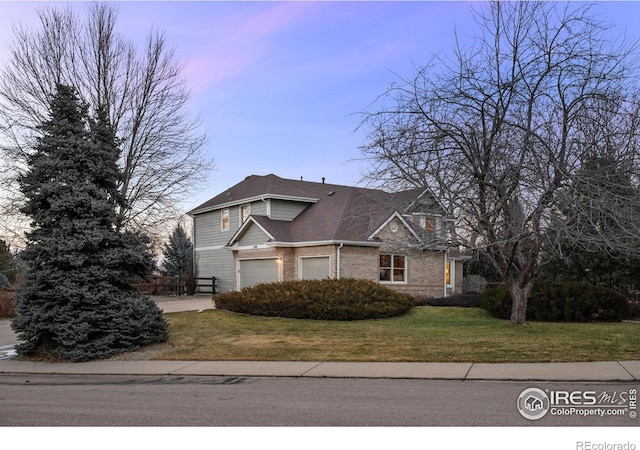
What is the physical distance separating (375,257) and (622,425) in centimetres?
2102

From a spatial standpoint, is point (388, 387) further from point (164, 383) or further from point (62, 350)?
point (62, 350)

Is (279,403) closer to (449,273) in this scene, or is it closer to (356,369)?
(356,369)

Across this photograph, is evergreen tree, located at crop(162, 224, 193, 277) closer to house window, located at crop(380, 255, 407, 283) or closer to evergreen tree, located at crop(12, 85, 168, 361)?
house window, located at crop(380, 255, 407, 283)

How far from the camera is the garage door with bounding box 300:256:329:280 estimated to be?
26906 mm

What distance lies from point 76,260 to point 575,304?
586 inches

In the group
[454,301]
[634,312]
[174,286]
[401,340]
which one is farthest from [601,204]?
[174,286]

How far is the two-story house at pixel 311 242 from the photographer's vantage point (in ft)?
87.8

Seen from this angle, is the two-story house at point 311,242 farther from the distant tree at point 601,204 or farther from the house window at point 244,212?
the distant tree at point 601,204

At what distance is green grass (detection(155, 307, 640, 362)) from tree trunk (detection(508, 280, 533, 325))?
34 centimetres

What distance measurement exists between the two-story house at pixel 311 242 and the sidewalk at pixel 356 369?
446 inches

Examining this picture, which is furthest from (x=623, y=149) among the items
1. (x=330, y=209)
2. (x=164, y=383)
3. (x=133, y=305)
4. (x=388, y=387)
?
(x=330, y=209)

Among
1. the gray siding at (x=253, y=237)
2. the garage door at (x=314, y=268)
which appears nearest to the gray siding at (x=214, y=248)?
the gray siding at (x=253, y=237)

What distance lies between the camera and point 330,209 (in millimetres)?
29484
